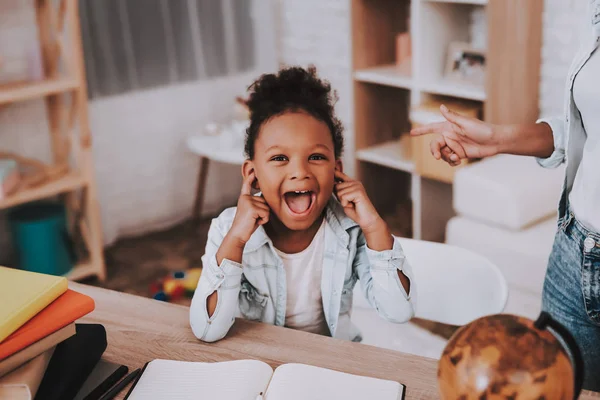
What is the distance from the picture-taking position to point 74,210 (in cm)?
345

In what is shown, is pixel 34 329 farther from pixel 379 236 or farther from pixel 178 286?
pixel 178 286

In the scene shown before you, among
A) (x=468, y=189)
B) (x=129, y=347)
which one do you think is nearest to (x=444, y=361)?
(x=129, y=347)

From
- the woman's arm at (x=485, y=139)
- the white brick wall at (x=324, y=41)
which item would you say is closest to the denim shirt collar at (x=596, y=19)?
the woman's arm at (x=485, y=139)

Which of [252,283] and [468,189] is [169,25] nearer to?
[468,189]

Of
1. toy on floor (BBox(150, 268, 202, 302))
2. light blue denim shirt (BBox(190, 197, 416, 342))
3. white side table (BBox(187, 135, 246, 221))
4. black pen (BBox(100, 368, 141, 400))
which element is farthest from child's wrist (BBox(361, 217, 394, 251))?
white side table (BBox(187, 135, 246, 221))

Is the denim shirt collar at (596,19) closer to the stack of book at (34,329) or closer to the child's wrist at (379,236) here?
the child's wrist at (379,236)

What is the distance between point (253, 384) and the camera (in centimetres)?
107

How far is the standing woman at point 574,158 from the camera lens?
1.25 metres

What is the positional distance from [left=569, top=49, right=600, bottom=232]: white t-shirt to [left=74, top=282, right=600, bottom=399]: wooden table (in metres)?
0.40

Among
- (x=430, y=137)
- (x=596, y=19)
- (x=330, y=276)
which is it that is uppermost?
(x=596, y=19)

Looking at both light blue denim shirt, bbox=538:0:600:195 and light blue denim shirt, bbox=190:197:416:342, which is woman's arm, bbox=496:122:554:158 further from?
light blue denim shirt, bbox=190:197:416:342

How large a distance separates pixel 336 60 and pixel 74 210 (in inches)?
65.5

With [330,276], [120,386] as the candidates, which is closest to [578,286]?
[330,276]

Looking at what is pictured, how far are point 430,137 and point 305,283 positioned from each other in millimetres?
1930
